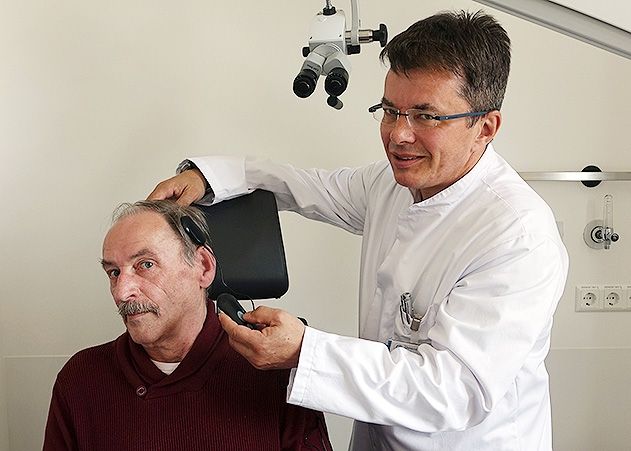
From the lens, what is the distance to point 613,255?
2322 millimetres

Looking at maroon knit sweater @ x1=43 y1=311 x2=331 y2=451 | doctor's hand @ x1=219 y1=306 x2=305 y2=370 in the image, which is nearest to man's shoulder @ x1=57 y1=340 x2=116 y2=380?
maroon knit sweater @ x1=43 y1=311 x2=331 y2=451

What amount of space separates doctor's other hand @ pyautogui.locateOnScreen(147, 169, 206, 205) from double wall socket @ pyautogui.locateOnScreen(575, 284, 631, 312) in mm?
1232

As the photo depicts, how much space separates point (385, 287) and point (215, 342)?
1.15 ft

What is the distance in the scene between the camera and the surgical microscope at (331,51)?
59.7 inches

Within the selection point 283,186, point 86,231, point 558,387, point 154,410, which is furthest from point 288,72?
point 558,387

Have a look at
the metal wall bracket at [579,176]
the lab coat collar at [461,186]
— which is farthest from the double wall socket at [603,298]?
the lab coat collar at [461,186]

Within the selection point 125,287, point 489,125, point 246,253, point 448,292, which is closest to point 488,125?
point 489,125

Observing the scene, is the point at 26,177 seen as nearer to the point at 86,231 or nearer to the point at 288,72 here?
the point at 86,231

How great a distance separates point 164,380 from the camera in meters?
1.49

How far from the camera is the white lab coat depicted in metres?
1.23

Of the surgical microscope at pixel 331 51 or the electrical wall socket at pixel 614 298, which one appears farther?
the electrical wall socket at pixel 614 298

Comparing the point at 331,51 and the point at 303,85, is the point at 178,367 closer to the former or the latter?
the point at 303,85

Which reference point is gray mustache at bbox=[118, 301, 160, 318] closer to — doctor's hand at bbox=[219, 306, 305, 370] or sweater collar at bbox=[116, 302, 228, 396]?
sweater collar at bbox=[116, 302, 228, 396]

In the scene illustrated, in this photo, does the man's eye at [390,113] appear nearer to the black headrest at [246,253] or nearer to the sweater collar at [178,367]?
the black headrest at [246,253]
